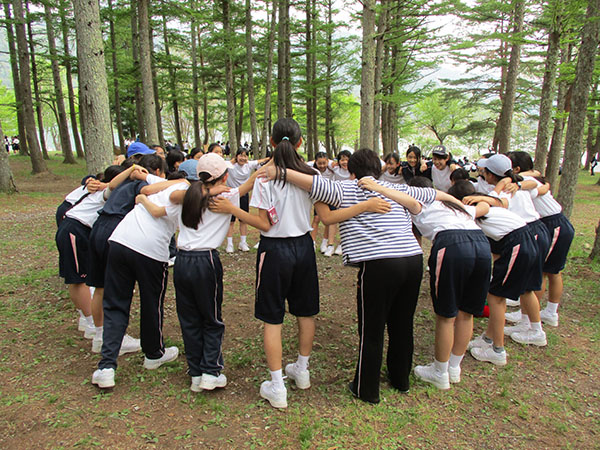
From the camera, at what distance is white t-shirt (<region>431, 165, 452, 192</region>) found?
5.95m

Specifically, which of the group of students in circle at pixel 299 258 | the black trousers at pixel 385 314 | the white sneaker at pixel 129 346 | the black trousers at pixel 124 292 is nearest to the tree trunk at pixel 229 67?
the white sneaker at pixel 129 346

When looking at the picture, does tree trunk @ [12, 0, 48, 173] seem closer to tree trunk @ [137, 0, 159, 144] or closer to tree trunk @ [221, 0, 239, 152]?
tree trunk @ [137, 0, 159, 144]

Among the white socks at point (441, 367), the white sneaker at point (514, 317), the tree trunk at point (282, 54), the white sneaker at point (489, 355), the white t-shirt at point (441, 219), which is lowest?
the white sneaker at point (514, 317)

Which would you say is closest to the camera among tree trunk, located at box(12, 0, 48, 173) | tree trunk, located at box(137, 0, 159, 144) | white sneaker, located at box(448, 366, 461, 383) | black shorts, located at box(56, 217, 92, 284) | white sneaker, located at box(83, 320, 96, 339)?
white sneaker, located at box(448, 366, 461, 383)

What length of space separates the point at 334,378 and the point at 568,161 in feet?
22.2

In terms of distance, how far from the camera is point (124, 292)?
3.24 meters

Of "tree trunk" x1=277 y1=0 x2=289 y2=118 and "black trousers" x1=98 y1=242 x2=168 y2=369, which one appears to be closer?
"black trousers" x1=98 y1=242 x2=168 y2=369

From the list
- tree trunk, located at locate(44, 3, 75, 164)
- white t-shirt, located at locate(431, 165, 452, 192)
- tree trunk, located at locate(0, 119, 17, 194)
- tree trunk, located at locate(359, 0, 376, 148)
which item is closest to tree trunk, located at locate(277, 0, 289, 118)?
tree trunk, located at locate(359, 0, 376, 148)

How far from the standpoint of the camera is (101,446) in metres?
2.49

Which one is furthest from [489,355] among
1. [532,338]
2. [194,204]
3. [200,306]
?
[194,204]

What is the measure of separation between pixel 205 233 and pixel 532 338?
12.5 ft

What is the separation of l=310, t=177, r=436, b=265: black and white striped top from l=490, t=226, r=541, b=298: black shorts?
4.45 feet

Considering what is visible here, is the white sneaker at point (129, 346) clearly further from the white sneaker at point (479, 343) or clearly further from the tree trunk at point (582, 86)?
the tree trunk at point (582, 86)

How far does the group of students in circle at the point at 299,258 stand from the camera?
112 inches
